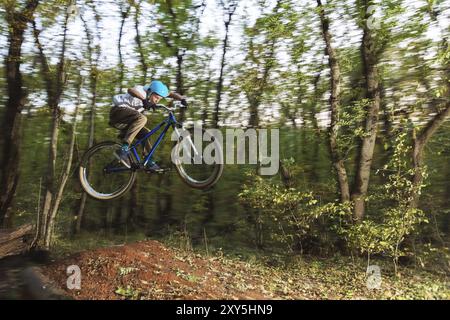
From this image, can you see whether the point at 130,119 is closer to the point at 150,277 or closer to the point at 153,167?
the point at 153,167

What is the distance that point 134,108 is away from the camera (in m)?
4.88

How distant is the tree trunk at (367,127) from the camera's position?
732cm

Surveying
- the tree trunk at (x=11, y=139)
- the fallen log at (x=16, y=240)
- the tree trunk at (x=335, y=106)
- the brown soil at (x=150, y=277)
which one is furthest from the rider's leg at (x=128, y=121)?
the tree trunk at (x=11, y=139)

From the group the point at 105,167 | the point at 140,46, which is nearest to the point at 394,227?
the point at 105,167

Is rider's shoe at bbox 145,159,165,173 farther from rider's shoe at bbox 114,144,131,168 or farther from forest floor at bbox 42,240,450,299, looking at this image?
forest floor at bbox 42,240,450,299

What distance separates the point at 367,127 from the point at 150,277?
5.25 meters

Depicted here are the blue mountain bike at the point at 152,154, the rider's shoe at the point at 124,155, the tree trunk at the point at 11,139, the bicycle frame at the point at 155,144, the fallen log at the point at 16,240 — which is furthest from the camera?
the tree trunk at the point at 11,139

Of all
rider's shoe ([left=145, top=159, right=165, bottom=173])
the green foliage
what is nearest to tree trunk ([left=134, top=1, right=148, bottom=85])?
rider's shoe ([left=145, top=159, right=165, bottom=173])

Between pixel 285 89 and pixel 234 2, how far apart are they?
8.35 feet

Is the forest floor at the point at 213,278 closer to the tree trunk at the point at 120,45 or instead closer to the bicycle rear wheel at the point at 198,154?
the bicycle rear wheel at the point at 198,154

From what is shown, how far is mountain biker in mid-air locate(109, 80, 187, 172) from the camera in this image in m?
4.77

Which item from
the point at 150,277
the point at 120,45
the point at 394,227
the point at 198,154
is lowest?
the point at 150,277

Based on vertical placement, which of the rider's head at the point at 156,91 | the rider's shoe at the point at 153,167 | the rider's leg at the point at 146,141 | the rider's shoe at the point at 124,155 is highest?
the rider's head at the point at 156,91

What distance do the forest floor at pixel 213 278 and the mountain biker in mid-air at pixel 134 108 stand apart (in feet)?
4.53
